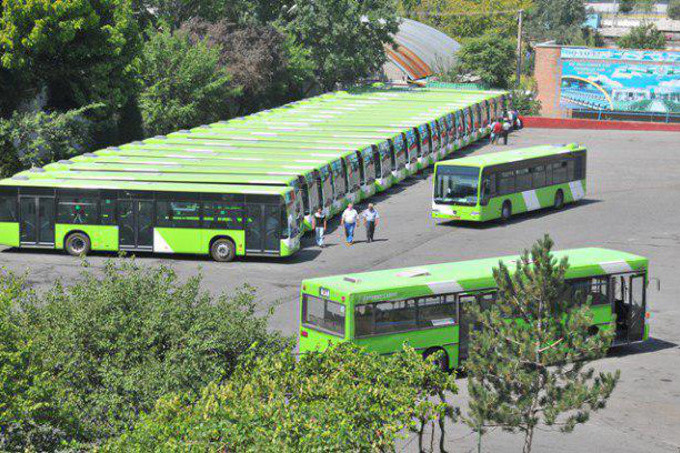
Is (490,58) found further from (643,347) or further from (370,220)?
(643,347)

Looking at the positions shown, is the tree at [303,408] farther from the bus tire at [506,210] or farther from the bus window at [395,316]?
the bus tire at [506,210]

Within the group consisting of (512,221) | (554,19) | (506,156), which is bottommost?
(512,221)

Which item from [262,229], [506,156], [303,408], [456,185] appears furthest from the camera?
[506,156]

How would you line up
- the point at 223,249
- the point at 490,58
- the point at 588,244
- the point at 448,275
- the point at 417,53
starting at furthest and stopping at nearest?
the point at 417,53, the point at 490,58, the point at 588,244, the point at 223,249, the point at 448,275

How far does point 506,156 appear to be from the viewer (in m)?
42.7

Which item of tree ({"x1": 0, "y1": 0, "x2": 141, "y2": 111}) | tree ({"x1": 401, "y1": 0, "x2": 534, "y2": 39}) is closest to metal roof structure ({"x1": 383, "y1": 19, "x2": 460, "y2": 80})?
tree ({"x1": 401, "y1": 0, "x2": 534, "y2": 39})

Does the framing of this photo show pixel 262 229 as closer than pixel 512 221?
Yes

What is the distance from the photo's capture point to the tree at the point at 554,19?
13479cm

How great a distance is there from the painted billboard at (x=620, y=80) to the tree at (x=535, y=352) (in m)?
60.1

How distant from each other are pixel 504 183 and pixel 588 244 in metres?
4.65

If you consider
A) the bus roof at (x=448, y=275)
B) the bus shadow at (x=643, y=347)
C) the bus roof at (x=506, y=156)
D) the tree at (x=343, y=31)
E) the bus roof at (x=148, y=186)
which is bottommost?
the bus shadow at (x=643, y=347)

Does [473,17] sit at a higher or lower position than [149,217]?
higher

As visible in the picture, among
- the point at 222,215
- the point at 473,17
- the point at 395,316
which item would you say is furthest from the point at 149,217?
the point at 473,17

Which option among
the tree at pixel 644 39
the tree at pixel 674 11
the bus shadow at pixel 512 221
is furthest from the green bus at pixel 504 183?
the tree at pixel 674 11
